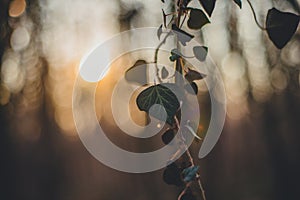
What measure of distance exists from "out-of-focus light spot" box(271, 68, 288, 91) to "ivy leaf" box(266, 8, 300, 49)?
713 cm

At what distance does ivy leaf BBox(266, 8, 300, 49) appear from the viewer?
462 mm

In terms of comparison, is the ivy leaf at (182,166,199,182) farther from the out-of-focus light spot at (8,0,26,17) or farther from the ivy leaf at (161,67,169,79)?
the out-of-focus light spot at (8,0,26,17)

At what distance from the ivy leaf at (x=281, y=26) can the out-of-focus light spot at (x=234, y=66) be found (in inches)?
231

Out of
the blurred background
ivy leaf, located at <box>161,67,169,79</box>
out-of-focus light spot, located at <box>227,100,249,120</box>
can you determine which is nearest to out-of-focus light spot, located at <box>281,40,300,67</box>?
the blurred background

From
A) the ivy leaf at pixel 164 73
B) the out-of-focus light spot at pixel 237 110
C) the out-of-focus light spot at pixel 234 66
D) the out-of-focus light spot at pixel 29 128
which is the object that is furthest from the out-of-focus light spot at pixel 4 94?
the ivy leaf at pixel 164 73

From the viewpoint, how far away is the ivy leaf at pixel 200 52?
52 cm

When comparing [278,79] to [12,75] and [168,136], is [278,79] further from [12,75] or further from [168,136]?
[168,136]

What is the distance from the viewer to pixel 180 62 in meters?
0.51

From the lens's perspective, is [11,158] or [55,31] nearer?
[55,31]

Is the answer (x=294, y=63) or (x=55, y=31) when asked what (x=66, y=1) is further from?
(x=294, y=63)

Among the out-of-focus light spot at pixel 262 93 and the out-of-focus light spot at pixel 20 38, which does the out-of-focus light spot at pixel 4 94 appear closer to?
the out-of-focus light spot at pixel 20 38

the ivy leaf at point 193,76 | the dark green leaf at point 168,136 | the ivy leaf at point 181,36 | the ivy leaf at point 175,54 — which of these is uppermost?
the ivy leaf at point 181,36

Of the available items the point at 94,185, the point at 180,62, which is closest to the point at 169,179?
the point at 180,62

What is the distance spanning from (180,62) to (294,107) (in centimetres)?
843
